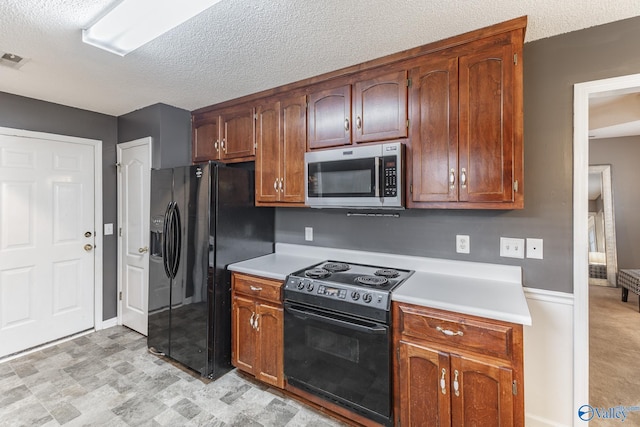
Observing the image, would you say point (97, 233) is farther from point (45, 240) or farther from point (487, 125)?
point (487, 125)

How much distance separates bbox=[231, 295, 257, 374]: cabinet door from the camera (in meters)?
2.29

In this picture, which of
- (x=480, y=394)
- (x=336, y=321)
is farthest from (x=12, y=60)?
(x=480, y=394)

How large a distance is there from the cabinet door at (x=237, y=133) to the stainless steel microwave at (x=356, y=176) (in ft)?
2.33

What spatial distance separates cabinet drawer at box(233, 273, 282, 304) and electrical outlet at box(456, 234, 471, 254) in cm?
125

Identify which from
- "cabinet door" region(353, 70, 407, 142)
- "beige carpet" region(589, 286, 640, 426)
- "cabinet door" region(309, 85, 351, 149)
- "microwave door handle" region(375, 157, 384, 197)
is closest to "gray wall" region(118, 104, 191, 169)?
"cabinet door" region(309, 85, 351, 149)

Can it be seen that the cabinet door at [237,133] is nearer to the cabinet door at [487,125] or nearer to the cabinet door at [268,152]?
the cabinet door at [268,152]

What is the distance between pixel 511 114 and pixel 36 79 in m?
3.36

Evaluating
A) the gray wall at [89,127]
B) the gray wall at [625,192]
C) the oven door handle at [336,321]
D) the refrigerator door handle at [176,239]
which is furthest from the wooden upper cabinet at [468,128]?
the gray wall at [625,192]

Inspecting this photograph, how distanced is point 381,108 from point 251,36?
0.92m

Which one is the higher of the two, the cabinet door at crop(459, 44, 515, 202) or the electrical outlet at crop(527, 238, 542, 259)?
the cabinet door at crop(459, 44, 515, 202)

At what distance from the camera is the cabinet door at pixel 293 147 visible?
238 centimetres

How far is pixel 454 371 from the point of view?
1510mm

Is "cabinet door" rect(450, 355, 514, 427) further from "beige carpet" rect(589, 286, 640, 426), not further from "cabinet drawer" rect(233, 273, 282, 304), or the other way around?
"cabinet drawer" rect(233, 273, 282, 304)
